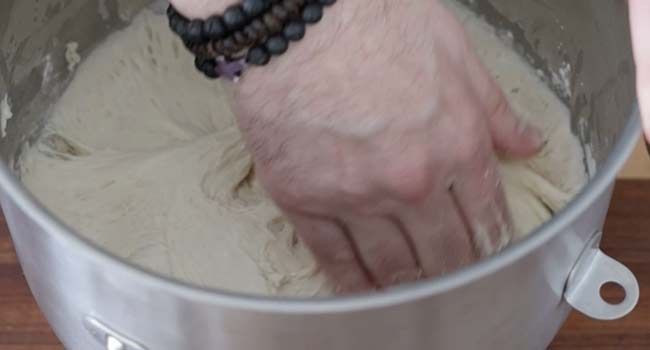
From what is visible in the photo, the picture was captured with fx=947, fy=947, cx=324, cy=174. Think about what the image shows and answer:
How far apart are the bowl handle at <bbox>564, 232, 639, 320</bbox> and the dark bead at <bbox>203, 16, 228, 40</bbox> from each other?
0.27m

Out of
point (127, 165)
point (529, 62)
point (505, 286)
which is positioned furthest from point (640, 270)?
point (127, 165)

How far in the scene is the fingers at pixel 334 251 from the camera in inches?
27.6

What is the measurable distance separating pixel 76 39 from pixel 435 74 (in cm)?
43

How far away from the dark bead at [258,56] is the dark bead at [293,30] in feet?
0.06

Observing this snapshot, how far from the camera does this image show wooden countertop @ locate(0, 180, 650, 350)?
79 centimetres

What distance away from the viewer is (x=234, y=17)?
1.98 feet

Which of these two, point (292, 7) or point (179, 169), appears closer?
point (292, 7)

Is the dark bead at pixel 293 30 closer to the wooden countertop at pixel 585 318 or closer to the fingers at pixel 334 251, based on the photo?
the fingers at pixel 334 251

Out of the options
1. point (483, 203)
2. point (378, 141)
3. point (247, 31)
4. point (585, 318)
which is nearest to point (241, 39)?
point (247, 31)

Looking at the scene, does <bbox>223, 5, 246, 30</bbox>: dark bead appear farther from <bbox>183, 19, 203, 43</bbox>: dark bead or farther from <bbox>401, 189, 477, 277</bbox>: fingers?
<bbox>401, 189, 477, 277</bbox>: fingers

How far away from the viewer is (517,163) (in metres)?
0.88

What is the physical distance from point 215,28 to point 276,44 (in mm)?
42

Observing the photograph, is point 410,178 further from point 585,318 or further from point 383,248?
point 585,318

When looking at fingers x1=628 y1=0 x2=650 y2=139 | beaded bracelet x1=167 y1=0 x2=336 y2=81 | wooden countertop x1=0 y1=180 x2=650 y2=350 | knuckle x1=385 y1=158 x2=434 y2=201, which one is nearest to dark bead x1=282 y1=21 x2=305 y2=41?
beaded bracelet x1=167 y1=0 x2=336 y2=81
